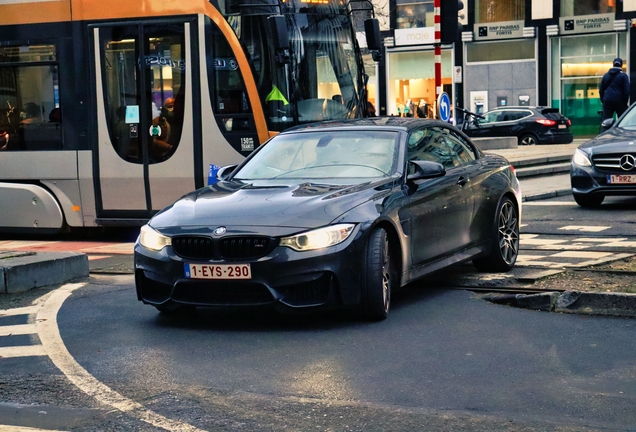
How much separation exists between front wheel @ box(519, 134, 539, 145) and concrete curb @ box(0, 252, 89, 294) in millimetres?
25906

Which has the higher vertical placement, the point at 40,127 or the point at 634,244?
the point at 40,127

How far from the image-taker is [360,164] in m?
8.38

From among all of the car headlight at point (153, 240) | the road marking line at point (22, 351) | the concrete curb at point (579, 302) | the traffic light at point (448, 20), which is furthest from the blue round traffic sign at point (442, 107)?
the road marking line at point (22, 351)

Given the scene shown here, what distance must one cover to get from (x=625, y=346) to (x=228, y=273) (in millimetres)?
2535

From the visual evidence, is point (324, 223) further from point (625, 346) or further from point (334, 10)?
point (334, 10)

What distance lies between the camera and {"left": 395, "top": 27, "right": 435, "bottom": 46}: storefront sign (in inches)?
1821

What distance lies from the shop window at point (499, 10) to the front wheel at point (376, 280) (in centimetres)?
3880

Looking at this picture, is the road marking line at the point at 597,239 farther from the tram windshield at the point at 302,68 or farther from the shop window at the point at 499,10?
→ the shop window at the point at 499,10

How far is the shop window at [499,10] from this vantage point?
4459 cm

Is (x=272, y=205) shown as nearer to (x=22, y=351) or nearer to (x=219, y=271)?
(x=219, y=271)

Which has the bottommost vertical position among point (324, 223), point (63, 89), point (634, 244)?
point (634, 244)

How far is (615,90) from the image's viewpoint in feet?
77.6

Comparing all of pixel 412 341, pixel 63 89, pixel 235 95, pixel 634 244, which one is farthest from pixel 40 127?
pixel 412 341

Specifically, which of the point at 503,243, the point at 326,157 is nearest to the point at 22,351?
the point at 326,157
